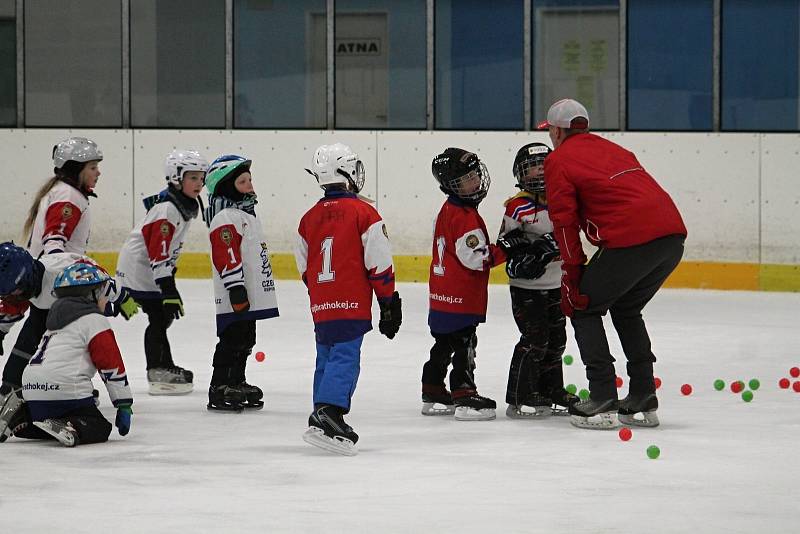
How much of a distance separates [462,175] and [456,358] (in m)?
0.81

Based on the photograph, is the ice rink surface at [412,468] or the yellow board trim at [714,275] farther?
the yellow board trim at [714,275]

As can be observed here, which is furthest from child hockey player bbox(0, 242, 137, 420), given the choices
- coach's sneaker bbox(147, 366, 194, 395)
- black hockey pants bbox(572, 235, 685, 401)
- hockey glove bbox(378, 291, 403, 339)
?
black hockey pants bbox(572, 235, 685, 401)

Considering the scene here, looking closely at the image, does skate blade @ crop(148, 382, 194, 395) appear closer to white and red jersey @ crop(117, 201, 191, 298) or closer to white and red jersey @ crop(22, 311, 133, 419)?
white and red jersey @ crop(117, 201, 191, 298)

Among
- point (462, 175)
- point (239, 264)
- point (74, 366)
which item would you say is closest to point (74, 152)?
point (239, 264)

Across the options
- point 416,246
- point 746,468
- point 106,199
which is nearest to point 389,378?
point 746,468

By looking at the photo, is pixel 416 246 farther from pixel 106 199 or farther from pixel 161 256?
pixel 161 256

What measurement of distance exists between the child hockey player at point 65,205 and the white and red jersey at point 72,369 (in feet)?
3.29

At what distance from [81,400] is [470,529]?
207 centimetres

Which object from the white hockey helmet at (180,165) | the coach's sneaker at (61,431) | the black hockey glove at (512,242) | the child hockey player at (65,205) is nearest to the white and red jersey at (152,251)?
the white hockey helmet at (180,165)

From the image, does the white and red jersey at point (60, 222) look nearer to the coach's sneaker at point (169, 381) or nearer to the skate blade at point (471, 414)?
the coach's sneaker at point (169, 381)

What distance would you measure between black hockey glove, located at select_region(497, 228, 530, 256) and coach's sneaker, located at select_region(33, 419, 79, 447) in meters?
1.99

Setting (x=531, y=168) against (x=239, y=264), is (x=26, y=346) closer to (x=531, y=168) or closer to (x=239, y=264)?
(x=239, y=264)

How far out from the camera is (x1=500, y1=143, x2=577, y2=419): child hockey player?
5949 mm

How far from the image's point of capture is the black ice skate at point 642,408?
568cm
